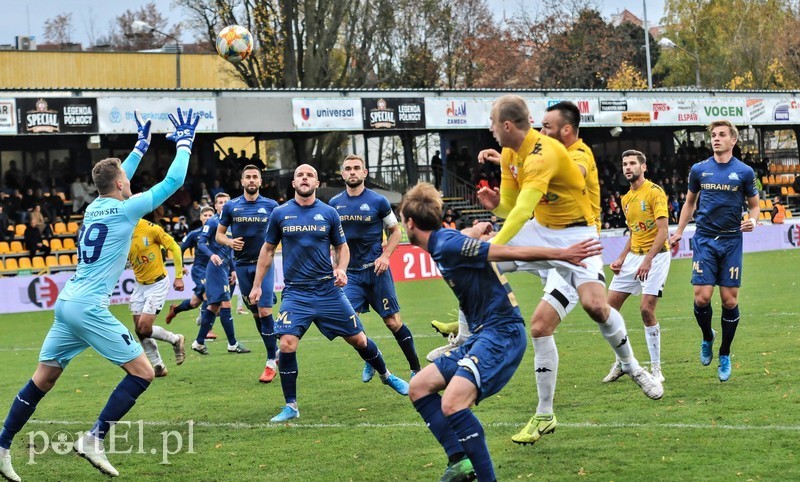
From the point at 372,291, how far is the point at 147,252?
10.3 feet

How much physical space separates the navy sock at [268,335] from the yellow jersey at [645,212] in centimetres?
404

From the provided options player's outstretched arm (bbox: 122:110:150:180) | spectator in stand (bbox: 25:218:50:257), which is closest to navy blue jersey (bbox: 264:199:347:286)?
player's outstretched arm (bbox: 122:110:150:180)

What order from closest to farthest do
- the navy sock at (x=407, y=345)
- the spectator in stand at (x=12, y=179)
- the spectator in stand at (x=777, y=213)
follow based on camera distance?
1. the navy sock at (x=407, y=345)
2. the spectator in stand at (x=12, y=179)
3. the spectator in stand at (x=777, y=213)

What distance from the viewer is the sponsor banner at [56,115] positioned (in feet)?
94.6

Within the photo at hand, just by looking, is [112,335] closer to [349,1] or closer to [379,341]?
[379,341]

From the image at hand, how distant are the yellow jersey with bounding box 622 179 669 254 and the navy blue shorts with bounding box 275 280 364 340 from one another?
2914 mm

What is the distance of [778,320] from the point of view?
14977 millimetres

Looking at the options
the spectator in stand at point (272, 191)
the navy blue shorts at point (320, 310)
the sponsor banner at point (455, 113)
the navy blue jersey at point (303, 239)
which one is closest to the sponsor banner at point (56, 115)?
the spectator in stand at point (272, 191)

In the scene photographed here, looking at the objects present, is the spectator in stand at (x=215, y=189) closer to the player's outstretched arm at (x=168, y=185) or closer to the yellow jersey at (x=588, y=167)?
the player's outstretched arm at (x=168, y=185)

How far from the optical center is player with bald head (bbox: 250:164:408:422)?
970 centimetres

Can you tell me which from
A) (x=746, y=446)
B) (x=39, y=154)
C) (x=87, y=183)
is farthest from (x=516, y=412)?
(x=39, y=154)

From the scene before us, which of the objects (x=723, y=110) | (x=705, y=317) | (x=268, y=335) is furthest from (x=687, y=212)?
(x=723, y=110)

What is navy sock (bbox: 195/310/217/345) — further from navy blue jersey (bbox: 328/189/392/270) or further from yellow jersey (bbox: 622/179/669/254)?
yellow jersey (bbox: 622/179/669/254)

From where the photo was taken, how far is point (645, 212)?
1055cm
